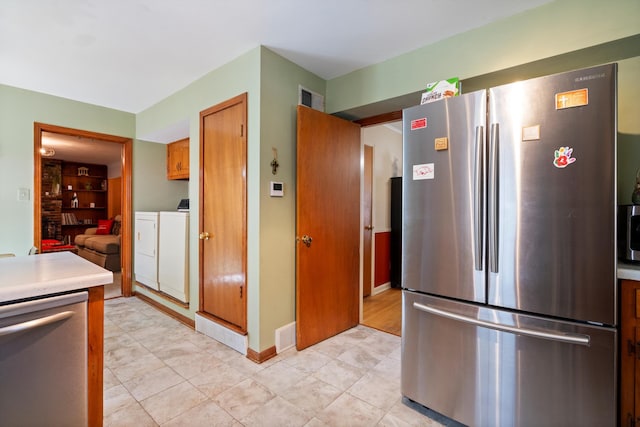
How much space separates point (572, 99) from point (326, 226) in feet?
5.78

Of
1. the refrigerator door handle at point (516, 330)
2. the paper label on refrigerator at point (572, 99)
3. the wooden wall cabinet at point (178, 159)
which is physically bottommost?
the refrigerator door handle at point (516, 330)

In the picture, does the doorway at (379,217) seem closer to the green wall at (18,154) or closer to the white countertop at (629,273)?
the white countertop at (629,273)

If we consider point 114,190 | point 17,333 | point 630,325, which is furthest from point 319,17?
point 114,190

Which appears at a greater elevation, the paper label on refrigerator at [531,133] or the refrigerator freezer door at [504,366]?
the paper label on refrigerator at [531,133]

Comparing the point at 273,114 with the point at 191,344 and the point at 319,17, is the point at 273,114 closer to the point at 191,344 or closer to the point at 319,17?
the point at 319,17

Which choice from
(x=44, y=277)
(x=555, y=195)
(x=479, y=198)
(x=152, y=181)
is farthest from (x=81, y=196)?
(x=555, y=195)

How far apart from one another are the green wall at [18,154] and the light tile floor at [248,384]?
148 centimetres

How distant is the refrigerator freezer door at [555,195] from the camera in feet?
3.91

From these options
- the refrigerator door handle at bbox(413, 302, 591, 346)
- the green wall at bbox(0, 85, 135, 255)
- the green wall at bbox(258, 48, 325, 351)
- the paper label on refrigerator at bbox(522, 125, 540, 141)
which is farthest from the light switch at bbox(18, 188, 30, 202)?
the paper label on refrigerator at bbox(522, 125, 540, 141)

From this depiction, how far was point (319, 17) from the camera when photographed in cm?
188

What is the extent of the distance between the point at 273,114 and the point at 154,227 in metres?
2.11

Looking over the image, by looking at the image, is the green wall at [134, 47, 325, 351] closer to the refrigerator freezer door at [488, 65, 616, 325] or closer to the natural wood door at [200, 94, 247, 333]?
the natural wood door at [200, 94, 247, 333]

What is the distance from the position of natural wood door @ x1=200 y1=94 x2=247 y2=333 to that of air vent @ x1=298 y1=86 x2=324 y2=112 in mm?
492

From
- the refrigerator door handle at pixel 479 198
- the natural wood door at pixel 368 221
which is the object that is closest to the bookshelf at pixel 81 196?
the natural wood door at pixel 368 221
